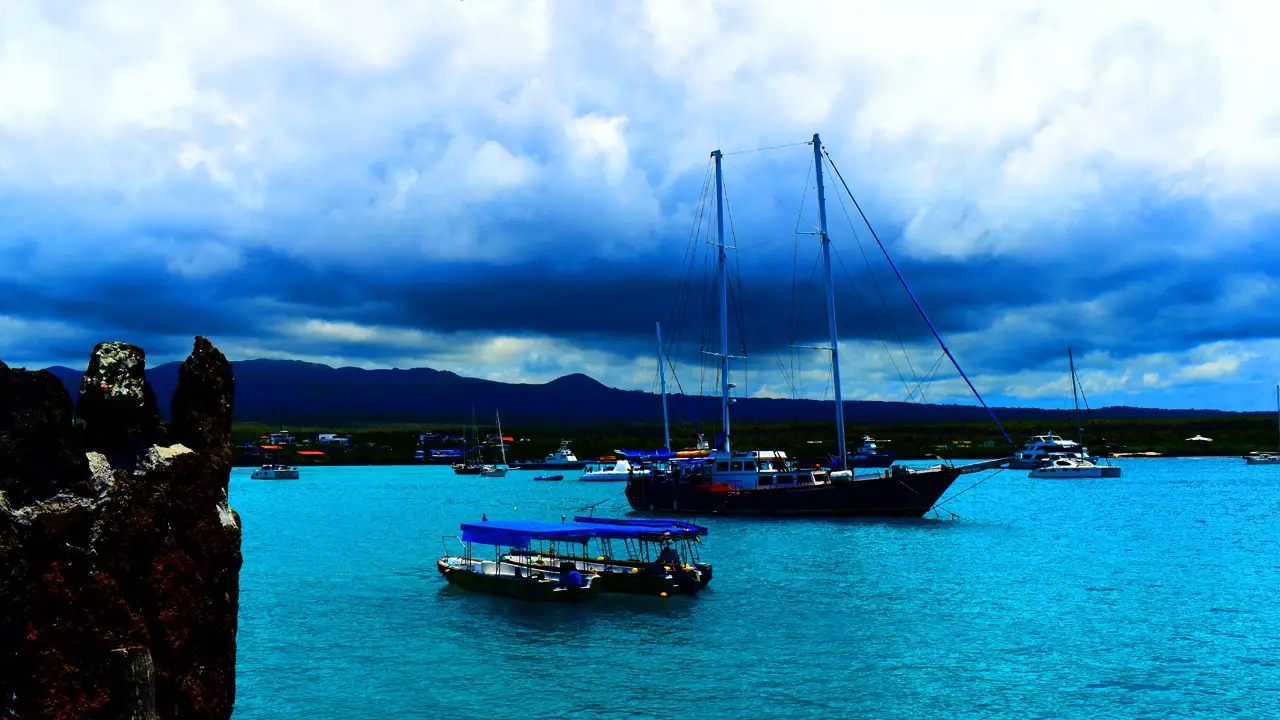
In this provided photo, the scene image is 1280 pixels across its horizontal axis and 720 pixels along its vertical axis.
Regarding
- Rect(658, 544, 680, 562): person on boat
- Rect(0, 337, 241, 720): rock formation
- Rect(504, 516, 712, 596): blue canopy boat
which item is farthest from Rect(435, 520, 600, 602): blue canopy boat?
Rect(0, 337, 241, 720): rock formation

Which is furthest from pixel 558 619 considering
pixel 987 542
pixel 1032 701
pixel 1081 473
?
pixel 1081 473

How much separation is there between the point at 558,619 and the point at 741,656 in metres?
10.5

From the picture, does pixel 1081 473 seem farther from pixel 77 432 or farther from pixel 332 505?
pixel 77 432

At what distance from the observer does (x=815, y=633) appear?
1594 inches

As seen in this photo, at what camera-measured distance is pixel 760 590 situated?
2019 inches

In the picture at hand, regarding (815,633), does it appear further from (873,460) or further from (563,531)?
(873,460)

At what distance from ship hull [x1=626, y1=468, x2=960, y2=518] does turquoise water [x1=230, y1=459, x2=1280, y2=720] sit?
3245mm

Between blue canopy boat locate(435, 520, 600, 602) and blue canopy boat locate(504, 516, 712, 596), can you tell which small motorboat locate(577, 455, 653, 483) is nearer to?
blue canopy boat locate(504, 516, 712, 596)

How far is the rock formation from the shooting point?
11188 millimetres

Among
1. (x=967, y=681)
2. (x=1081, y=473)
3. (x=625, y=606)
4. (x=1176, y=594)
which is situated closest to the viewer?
(x=967, y=681)

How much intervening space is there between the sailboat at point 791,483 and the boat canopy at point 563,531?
35432 mm

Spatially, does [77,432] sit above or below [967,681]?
above

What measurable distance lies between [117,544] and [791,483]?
257 feet

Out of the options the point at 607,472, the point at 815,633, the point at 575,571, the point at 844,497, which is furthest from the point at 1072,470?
the point at 815,633
